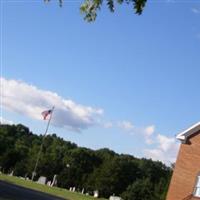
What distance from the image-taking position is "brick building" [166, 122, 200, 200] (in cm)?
3697

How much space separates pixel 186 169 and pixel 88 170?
91524 millimetres

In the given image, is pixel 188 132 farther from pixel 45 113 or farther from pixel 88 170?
pixel 88 170

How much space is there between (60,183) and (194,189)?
8213 cm

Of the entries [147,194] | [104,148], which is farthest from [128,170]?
[104,148]

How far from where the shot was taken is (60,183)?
116500 millimetres

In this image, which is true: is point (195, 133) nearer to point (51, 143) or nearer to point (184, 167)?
point (184, 167)

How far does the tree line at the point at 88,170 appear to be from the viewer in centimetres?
11744

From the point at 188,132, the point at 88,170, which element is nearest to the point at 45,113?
the point at 188,132

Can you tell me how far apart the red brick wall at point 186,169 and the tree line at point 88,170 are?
70.3 m

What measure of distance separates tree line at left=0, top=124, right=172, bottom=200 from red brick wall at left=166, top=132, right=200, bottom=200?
70.3m

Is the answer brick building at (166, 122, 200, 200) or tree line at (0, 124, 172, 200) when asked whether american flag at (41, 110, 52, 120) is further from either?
tree line at (0, 124, 172, 200)

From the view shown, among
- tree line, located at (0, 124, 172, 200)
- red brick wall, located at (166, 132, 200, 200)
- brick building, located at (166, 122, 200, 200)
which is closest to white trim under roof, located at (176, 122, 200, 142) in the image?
brick building, located at (166, 122, 200, 200)

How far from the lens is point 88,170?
128m

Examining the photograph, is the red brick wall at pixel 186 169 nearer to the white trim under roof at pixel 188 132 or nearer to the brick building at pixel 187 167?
the brick building at pixel 187 167
